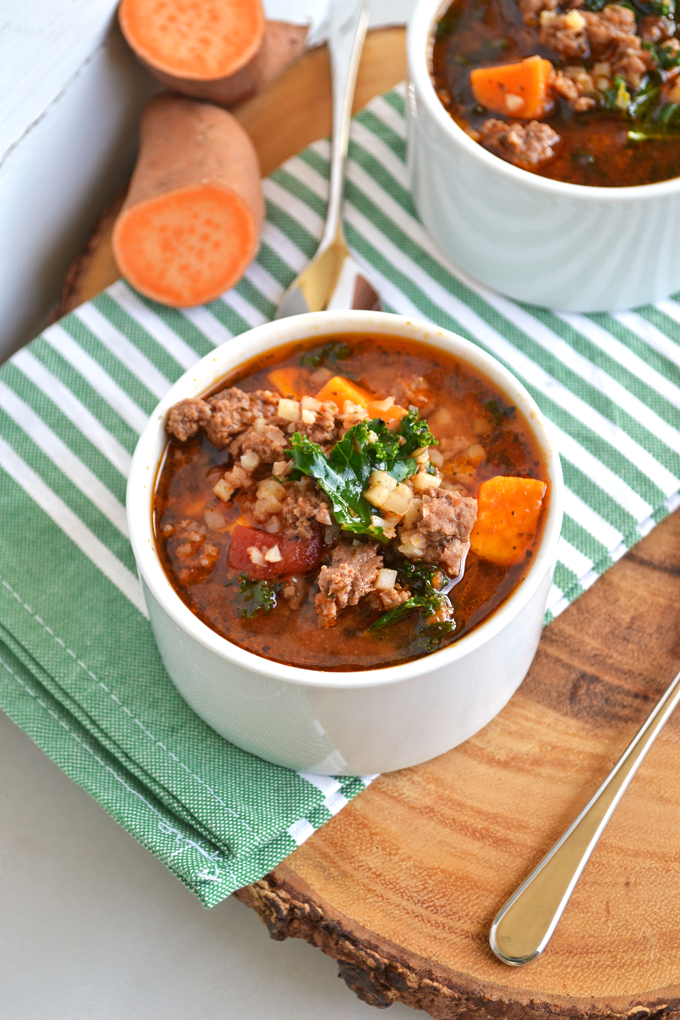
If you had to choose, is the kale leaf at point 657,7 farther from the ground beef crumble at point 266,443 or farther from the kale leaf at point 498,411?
the ground beef crumble at point 266,443

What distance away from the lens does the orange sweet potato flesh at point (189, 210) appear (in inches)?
101

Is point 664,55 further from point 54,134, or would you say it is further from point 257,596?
point 257,596

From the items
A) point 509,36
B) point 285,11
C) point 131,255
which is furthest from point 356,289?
point 285,11

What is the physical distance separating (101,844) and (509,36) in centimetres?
243

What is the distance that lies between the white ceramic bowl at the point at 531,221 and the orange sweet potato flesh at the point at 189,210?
0.51 metres

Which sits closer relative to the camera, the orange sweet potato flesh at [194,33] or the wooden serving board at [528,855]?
the wooden serving board at [528,855]

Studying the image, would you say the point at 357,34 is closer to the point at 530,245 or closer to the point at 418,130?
the point at 418,130

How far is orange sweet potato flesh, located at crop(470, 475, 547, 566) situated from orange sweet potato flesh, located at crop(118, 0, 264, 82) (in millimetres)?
1557

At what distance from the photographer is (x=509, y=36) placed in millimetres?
2594

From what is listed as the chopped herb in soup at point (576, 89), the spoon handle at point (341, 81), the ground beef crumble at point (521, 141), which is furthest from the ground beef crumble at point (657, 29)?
the spoon handle at point (341, 81)

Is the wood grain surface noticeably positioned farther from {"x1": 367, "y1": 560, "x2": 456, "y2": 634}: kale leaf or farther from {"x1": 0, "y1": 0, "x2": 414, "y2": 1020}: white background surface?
{"x1": 367, "y1": 560, "x2": 456, "y2": 634}: kale leaf

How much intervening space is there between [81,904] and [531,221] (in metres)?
2.09

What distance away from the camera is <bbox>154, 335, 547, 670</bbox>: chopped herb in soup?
181 centimetres

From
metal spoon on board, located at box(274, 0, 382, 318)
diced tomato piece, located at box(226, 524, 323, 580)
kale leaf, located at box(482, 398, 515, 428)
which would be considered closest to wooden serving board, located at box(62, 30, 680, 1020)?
diced tomato piece, located at box(226, 524, 323, 580)
